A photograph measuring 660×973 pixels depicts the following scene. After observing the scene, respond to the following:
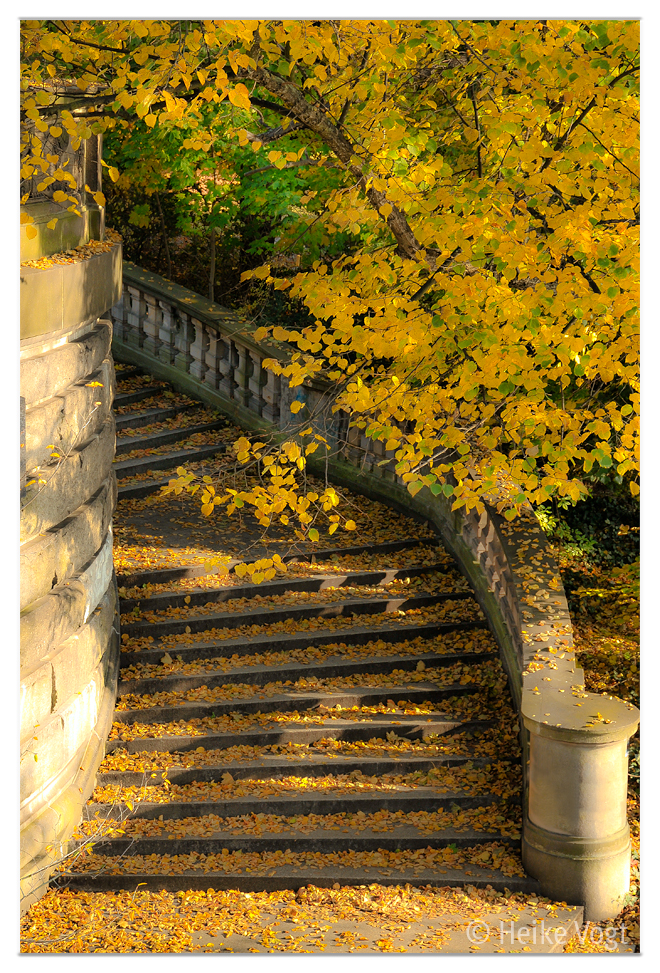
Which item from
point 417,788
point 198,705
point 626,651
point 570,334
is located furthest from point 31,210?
point 626,651

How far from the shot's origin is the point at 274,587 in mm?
8008

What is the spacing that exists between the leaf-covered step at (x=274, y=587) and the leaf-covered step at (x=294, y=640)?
35 centimetres

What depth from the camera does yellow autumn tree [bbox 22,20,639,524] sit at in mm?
5168

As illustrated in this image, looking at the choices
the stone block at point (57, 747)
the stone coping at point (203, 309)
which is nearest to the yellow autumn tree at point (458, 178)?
the stone block at point (57, 747)

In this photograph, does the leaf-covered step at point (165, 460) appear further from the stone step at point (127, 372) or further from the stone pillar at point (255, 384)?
the stone step at point (127, 372)

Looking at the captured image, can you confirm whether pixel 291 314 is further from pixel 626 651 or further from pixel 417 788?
pixel 417 788

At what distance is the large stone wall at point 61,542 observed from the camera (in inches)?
198

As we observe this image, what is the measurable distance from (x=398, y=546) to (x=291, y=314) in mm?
3960

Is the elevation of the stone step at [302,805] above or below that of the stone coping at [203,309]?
below

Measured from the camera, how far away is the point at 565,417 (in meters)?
6.00

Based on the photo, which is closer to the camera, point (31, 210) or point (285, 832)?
point (31, 210)

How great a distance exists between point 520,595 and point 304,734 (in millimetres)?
1862

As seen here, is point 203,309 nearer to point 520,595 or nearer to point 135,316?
point 135,316
